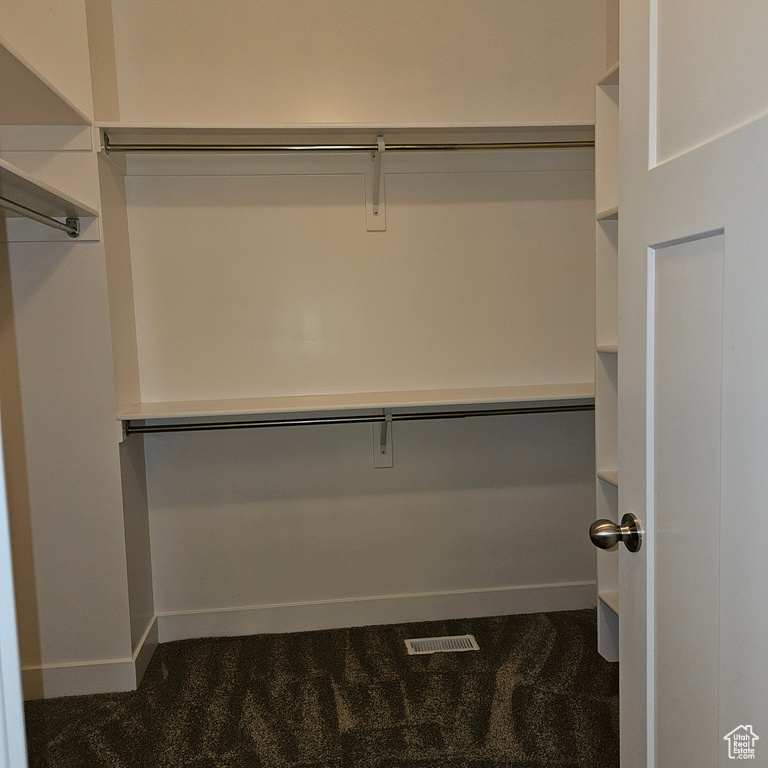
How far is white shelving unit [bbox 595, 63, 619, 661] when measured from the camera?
2.38 metres

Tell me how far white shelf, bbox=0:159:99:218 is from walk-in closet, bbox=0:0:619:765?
10 cm

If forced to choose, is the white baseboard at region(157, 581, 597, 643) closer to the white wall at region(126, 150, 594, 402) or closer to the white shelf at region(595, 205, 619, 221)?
the white wall at region(126, 150, 594, 402)

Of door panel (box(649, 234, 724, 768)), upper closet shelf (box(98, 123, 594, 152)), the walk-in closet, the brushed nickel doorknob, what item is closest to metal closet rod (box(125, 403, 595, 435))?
the walk-in closet

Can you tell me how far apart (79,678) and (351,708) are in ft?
3.31

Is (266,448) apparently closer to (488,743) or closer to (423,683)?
(423,683)

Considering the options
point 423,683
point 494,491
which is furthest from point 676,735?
Answer: point 494,491

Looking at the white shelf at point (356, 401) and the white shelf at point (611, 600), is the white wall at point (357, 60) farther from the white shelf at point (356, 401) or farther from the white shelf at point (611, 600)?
the white shelf at point (611, 600)

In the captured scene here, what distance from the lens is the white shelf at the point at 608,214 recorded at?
7.43 feet

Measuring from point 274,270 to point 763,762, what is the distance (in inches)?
94.5

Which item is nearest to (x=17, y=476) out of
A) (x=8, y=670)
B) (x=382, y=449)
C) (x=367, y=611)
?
(x=382, y=449)

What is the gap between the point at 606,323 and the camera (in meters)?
2.45

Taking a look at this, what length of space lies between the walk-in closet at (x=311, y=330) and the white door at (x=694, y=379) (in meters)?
1.39

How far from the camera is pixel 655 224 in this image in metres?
1.00

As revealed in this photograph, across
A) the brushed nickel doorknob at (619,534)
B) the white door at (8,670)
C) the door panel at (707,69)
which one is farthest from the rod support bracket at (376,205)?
the white door at (8,670)
